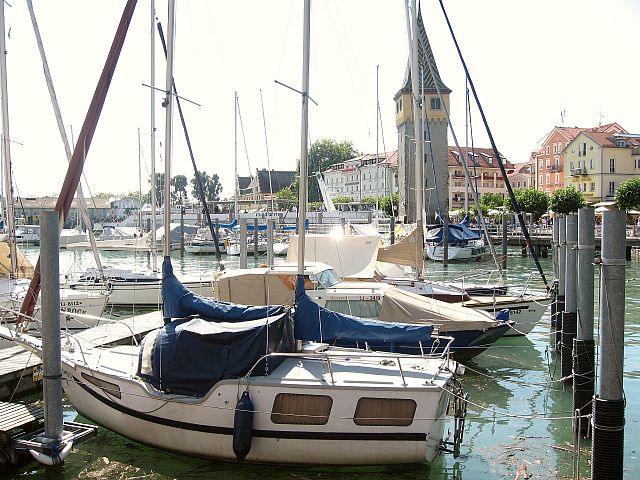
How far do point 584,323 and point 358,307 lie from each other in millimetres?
6480

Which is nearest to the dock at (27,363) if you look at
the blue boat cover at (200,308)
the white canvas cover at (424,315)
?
the blue boat cover at (200,308)

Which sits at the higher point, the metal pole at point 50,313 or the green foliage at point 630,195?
the green foliage at point 630,195

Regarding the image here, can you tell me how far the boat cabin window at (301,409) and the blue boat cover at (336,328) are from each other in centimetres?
233

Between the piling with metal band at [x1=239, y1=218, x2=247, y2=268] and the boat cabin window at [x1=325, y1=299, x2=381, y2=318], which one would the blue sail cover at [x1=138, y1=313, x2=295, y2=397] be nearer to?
the boat cabin window at [x1=325, y1=299, x2=381, y2=318]

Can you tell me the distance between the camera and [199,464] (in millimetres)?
11883

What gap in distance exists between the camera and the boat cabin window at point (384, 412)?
10.9m

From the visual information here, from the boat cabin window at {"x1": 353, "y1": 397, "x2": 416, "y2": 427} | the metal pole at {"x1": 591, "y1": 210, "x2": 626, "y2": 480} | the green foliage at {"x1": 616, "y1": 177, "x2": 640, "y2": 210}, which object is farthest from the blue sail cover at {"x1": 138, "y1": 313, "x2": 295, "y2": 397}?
the green foliage at {"x1": 616, "y1": 177, "x2": 640, "y2": 210}

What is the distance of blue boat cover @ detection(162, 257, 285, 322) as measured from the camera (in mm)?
13148

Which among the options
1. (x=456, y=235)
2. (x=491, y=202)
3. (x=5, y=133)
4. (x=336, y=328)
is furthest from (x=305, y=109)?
(x=491, y=202)

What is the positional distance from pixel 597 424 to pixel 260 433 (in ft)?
17.3

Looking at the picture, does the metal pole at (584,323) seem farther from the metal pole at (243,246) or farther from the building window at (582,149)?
the building window at (582,149)

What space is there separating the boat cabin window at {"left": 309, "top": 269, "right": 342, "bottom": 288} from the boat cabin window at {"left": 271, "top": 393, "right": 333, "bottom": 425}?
803cm

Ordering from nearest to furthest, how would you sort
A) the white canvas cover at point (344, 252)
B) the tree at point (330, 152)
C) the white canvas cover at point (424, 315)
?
the white canvas cover at point (424, 315) < the white canvas cover at point (344, 252) < the tree at point (330, 152)

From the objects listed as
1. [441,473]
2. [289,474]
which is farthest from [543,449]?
[289,474]
